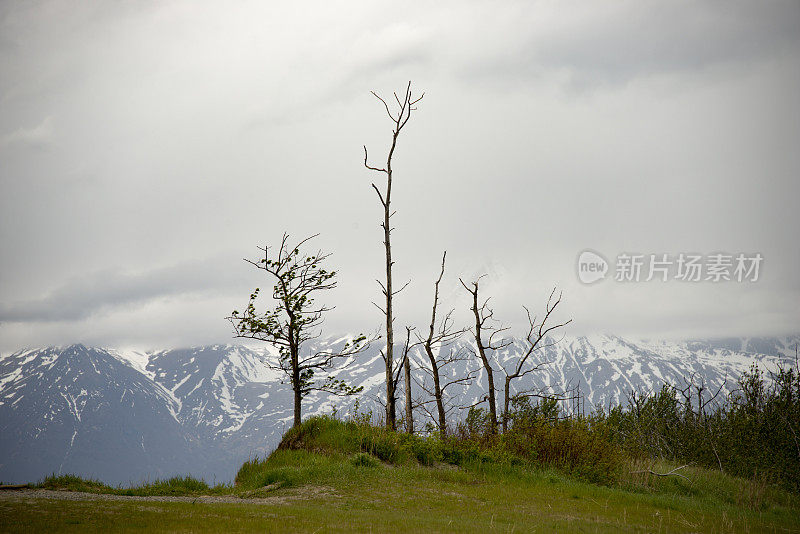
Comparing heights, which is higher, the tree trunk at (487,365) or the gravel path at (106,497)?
the tree trunk at (487,365)

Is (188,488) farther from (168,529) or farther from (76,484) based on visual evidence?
(168,529)

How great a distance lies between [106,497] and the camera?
14195 millimetres

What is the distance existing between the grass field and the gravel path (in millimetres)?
224

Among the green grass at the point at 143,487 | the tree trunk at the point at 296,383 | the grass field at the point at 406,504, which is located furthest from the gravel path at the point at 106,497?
the tree trunk at the point at 296,383

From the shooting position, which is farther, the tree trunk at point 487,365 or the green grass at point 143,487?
the tree trunk at point 487,365

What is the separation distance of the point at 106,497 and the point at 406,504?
7180 mm

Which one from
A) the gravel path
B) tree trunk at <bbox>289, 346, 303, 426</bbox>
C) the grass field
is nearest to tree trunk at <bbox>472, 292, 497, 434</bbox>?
the grass field

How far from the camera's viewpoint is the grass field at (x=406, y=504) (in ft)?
36.2

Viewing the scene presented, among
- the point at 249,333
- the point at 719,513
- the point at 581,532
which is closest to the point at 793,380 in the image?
the point at 719,513

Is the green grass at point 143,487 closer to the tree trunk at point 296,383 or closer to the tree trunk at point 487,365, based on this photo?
the tree trunk at point 296,383

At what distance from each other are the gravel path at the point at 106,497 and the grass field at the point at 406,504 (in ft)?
0.73

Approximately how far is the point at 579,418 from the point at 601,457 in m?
1.88

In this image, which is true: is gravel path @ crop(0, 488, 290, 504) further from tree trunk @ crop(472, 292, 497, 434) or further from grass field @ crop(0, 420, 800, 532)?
tree trunk @ crop(472, 292, 497, 434)

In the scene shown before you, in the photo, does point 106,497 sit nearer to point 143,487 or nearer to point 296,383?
point 143,487
